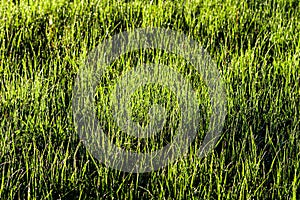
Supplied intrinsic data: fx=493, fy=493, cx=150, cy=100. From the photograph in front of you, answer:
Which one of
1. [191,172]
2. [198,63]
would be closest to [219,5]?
[198,63]

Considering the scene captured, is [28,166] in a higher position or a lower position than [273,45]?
lower

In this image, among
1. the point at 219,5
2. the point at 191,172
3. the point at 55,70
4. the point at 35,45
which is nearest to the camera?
the point at 191,172

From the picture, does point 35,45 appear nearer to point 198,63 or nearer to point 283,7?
point 198,63

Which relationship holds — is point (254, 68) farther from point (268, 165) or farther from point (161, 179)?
point (161, 179)

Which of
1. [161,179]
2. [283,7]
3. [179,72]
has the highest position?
[283,7]

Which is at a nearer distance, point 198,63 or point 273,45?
point 198,63

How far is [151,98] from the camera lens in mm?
2354

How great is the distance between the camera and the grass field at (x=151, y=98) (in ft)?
6.13

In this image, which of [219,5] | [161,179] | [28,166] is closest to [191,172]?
[161,179]

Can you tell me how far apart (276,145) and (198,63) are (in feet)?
2.42

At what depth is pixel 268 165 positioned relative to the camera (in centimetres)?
205

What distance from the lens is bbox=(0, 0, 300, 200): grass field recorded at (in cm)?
187

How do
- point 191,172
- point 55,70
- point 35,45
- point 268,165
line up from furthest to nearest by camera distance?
1. point 35,45
2. point 55,70
3. point 268,165
4. point 191,172

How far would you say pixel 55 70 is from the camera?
2.53 meters
